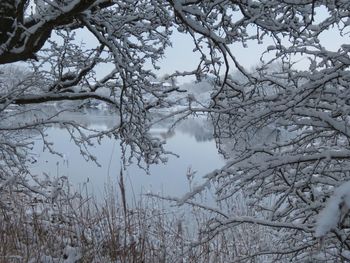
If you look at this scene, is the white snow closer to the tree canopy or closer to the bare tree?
the tree canopy

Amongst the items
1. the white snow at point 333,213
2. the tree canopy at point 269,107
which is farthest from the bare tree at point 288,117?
the white snow at point 333,213

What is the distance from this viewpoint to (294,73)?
12.0 feet

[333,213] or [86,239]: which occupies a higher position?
[86,239]

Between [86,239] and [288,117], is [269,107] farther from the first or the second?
[86,239]

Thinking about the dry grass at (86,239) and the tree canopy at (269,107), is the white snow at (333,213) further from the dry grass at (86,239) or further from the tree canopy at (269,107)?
the dry grass at (86,239)

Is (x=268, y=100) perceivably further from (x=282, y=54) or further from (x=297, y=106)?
(x=282, y=54)

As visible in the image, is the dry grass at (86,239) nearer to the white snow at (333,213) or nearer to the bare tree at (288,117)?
the bare tree at (288,117)

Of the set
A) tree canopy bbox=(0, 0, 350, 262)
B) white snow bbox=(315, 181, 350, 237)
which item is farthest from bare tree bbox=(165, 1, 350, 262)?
white snow bbox=(315, 181, 350, 237)

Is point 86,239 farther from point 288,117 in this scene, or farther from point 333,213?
point 333,213

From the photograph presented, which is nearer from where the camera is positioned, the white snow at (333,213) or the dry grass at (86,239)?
the white snow at (333,213)

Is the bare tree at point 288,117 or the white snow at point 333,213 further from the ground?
the bare tree at point 288,117

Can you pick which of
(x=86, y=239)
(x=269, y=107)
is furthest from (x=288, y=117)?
(x=86, y=239)

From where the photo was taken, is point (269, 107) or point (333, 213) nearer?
point (333, 213)

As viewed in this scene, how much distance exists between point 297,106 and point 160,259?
1.49m
